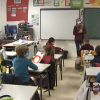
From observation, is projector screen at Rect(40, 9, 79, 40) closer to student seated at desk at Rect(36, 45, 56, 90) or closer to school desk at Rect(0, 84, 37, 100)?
student seated at desk at Rect(36, 45, 56, 90)

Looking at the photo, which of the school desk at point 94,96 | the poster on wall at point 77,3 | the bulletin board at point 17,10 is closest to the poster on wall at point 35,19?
the bulletin board at point 17,10

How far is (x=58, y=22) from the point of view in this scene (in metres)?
7.67

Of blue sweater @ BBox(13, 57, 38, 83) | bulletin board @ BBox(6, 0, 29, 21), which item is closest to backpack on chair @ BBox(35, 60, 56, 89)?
blue sweater @ BBox(13, 57, 38, 83)

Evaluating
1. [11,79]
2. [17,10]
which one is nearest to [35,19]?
[17,10]

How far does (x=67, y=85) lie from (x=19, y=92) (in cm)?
257

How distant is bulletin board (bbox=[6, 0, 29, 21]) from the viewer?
310 inches

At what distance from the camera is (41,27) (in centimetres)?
782

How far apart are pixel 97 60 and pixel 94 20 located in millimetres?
3940

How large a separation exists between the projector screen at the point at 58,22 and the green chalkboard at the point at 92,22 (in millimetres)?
428

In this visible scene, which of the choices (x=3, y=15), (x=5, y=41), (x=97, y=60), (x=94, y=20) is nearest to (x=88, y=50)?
(x=97, y=60)

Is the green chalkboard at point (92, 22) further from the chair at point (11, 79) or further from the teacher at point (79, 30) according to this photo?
the chair at point (11, 79)

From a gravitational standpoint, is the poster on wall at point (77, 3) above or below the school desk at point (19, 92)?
above

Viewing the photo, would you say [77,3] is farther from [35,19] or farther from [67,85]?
[67,85]

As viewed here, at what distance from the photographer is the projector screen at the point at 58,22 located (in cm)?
754
